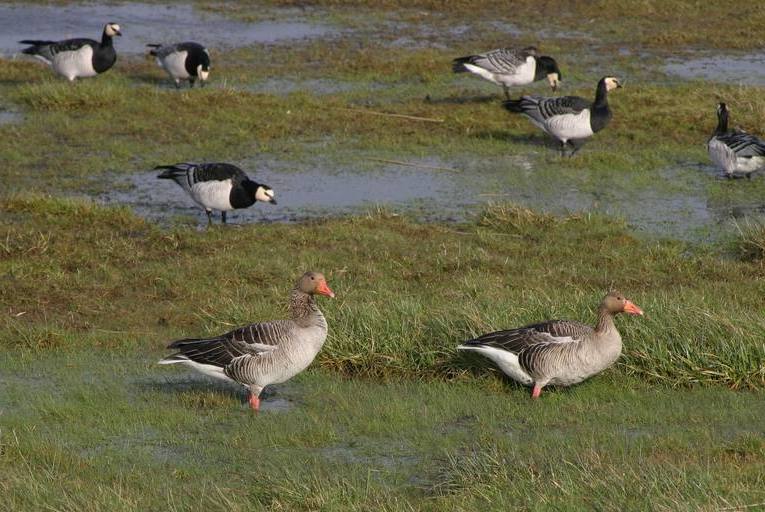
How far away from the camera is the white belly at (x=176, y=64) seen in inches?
922

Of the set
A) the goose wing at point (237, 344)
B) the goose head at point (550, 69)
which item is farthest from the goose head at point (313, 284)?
the goose head at point (550, 69)

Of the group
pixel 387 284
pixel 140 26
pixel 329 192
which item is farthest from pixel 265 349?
pixel 140 26

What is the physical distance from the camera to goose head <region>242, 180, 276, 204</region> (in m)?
16.4

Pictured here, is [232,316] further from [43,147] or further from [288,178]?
[43,147]

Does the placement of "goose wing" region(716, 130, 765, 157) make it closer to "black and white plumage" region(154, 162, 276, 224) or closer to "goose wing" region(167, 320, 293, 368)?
"black and white plumage" region(154, 162, 276, 224)

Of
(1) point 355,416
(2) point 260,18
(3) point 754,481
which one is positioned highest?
(3) point 754,481

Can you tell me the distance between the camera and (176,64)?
77.2 ft

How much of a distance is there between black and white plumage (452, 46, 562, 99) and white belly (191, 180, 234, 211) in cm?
862

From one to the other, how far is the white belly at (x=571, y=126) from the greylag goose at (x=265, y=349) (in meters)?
10.4

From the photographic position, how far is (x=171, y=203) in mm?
17828

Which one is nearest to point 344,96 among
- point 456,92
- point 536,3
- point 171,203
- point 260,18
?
point 456,92

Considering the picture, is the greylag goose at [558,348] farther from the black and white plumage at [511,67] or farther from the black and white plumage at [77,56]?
the black and white plumage at [77,56]

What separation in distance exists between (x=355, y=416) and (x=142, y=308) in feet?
13.0

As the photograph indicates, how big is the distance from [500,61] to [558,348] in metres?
14.0
